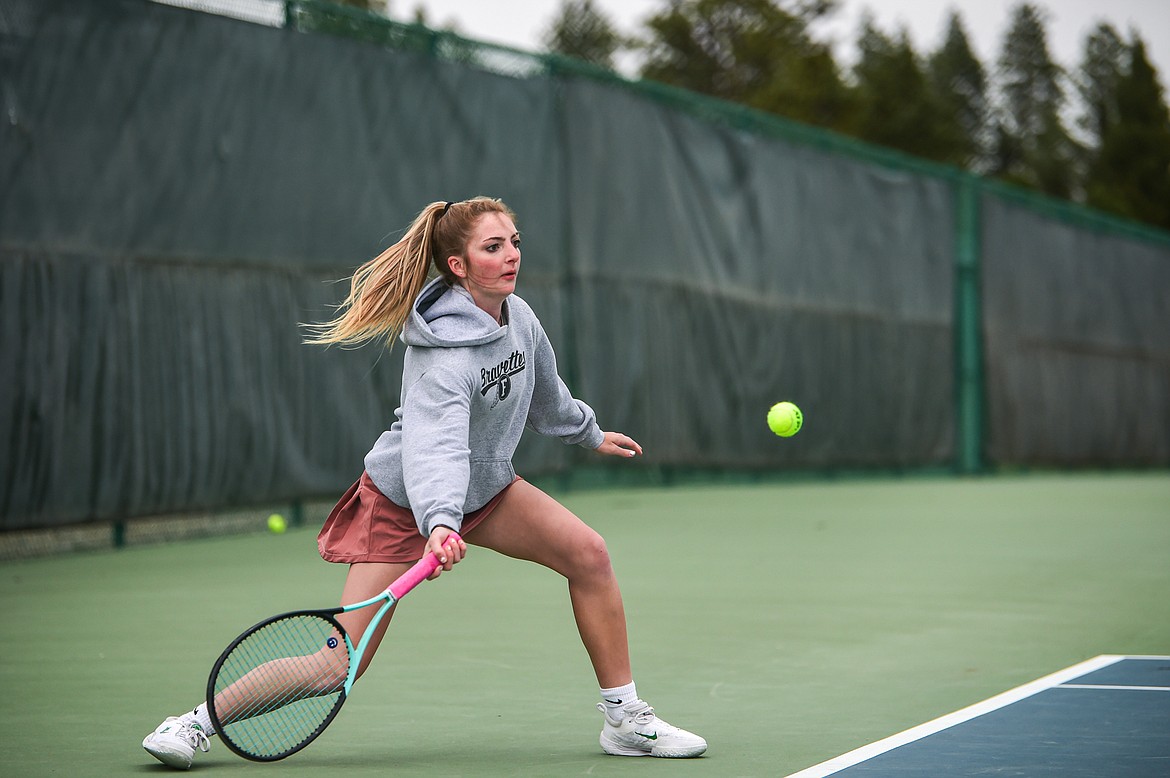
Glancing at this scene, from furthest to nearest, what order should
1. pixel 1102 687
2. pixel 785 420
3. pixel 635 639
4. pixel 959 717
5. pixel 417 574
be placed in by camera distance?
1. pixel 635 639
2. pixel 785 420
3. pixel 1102 687
4. pixel 959 717
5. pixel 417 574

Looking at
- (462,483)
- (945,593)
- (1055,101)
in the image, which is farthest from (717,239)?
(1055,101)

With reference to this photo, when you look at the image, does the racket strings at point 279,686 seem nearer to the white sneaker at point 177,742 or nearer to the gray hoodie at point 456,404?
the white sneaker at point 177,742

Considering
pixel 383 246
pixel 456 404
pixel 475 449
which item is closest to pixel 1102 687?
pixel 475 449

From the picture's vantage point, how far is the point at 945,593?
24.7ft

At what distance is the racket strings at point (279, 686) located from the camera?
3.70 meters

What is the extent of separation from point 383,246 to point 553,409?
720cm

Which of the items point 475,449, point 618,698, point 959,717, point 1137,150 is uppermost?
point 1137,150

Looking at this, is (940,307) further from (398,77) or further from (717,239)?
(398,77)

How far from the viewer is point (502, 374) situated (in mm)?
3953

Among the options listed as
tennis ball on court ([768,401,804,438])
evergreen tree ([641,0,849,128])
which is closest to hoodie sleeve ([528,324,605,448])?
tennis ball on court ([768,401,804,438])

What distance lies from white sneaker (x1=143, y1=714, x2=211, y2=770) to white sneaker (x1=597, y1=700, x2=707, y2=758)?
0.95 m

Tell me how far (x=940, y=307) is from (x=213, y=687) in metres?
16.5

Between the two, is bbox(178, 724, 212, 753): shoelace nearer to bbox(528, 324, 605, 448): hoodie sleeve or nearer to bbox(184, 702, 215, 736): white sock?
bbox(184, 702, 215, 736): white sock

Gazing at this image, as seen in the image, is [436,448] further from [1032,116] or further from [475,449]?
[1032,116]
